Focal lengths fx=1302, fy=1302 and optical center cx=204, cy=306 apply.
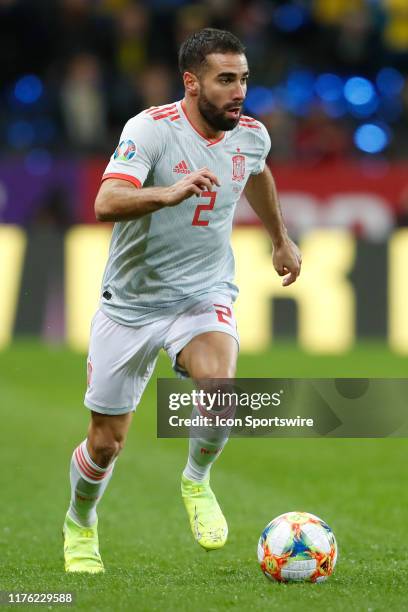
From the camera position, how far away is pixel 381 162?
16.6 metres

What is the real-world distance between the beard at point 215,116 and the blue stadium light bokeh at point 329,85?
1188cm

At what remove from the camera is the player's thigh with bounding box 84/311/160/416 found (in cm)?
605

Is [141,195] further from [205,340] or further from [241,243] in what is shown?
[241,243]

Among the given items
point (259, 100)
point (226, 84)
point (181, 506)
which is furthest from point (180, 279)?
point (259, 100)

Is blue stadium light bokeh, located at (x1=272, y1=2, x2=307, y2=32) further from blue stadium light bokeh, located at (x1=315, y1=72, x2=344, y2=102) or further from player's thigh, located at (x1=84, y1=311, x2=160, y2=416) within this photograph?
player's thigh, located at (x1=84, y1=311, x2=160, y2=416)

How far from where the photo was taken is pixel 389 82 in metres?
17.8

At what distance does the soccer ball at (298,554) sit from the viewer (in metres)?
5.55

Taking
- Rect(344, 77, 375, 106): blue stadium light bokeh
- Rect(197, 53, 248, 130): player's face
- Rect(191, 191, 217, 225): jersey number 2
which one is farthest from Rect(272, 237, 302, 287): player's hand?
Rect(344, 77, 375, 106): blue stadium light bokeh

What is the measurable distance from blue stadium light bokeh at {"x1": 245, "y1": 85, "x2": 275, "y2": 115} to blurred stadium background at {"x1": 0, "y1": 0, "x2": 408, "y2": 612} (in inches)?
1.1

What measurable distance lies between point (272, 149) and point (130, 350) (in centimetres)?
1094

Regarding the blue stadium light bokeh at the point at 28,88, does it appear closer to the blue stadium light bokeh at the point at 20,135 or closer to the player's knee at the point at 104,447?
the blue stadium light bokeh at the point at 20,135

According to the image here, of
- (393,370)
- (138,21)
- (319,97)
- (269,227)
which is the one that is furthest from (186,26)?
(269,227)

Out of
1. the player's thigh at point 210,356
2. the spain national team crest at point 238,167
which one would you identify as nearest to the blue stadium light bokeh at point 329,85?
the spain national team crest at point 238,167

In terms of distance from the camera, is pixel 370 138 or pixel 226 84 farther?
pixel 370 138
